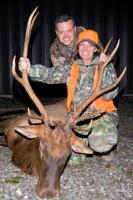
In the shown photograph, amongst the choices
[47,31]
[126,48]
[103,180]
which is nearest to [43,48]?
[47,31]

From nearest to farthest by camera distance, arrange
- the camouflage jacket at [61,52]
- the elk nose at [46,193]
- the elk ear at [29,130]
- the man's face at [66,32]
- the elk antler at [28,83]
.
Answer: the elk nose at [46,193], the elk antler at [28,83], the elk ear at [29,130], the man's face at [66,32], the camouflage jacket at [61,52]

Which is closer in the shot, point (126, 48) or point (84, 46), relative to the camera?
point (84, 46)

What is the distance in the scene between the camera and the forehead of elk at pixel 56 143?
4079 millimetres

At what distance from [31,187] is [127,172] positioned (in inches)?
54.2

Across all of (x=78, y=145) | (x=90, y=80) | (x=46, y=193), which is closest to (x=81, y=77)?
(x=90, y=80)

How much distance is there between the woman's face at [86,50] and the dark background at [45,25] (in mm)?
5688

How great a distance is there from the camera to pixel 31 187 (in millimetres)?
4434

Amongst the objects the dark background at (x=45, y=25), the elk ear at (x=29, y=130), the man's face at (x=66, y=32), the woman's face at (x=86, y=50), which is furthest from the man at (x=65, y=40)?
the dark background at (x=45, y=25)

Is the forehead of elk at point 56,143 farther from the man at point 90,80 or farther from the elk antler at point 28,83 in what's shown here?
the man at point 90,80

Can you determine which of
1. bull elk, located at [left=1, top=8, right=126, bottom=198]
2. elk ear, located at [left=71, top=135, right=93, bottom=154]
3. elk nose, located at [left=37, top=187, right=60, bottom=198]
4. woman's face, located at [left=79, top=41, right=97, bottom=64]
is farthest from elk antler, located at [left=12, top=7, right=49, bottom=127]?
woman's face, located at [left=79, top=41, right=97, bottom=64]

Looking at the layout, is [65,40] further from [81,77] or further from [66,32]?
[81,77]

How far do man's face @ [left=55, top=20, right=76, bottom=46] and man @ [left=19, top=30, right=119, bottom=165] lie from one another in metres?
0.66

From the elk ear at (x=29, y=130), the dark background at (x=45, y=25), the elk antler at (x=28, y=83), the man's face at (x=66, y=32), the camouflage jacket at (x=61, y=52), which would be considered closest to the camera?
the elk antler at (x=28, y=83)

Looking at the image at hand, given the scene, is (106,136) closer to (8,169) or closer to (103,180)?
(103,180)
